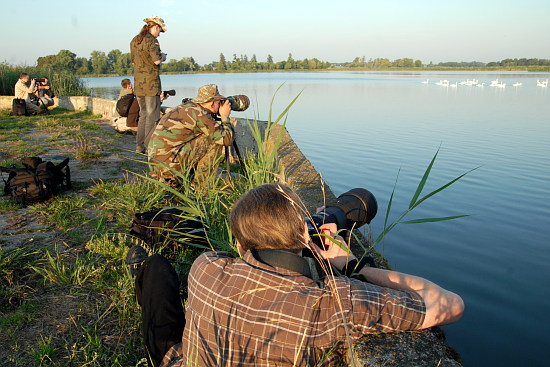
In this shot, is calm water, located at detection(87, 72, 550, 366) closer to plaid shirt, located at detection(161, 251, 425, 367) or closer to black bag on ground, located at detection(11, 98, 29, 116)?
plaid shirt, located at detection(161, 251, 425, 367)

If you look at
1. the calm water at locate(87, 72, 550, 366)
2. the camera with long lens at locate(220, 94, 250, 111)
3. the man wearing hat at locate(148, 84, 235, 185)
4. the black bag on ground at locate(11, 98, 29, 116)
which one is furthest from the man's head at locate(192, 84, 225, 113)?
the black bag on ground at locate(11, 98, 29, 116)

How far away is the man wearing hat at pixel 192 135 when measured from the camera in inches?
153

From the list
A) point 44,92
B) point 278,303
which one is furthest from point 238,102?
point 44,92

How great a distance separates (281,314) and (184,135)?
2.93 m

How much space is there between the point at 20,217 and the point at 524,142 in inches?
354

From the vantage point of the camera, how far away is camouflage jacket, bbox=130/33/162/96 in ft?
19.8

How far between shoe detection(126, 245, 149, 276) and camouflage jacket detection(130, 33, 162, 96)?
4103mm

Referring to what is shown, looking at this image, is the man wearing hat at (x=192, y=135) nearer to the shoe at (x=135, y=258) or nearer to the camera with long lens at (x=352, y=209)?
the shoe at (x=135, y=258)

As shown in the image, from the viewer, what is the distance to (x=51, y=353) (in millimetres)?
1940

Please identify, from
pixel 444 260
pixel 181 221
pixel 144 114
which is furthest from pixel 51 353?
pixel 144 114

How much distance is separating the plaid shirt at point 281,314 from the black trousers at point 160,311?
0.30 metres

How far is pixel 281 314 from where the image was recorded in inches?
51.6

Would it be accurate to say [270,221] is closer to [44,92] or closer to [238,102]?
[238,102]

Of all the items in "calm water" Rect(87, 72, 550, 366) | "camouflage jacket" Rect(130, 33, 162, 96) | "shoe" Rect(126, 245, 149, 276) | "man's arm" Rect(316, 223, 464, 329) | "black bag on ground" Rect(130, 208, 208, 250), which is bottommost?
"calm water" Rect(87, 72, 550, 366)
